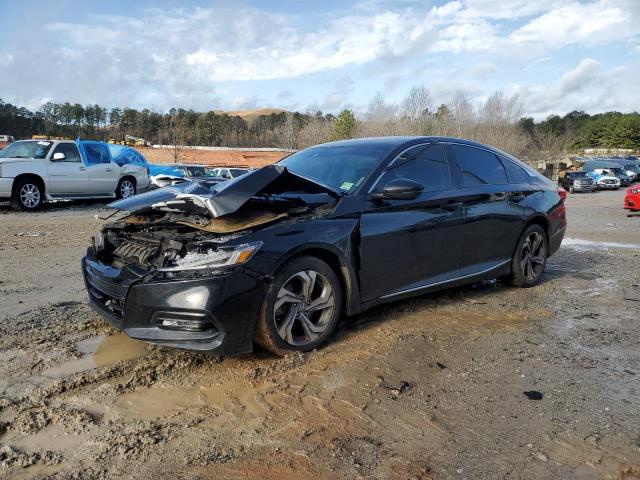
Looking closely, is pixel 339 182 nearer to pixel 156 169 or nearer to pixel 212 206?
pixel 212 206

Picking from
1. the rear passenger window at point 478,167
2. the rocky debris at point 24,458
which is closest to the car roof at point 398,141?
the rear passenger window at point 478,167

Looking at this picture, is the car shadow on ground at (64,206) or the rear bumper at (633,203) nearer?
the car shadow on ground at (64,206)

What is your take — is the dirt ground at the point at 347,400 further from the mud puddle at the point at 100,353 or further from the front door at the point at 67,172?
the front door at the point at 67,172

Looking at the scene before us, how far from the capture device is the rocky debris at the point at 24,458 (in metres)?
2.50

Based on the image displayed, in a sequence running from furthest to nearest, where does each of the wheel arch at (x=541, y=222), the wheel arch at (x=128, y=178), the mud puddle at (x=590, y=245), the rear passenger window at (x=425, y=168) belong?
the wheel arch at (x=128, y=178), the mud puddle at (x=590, y=245), the wheel arch at (x=541, y=222), the rear passenger window at (x=425, y=168)

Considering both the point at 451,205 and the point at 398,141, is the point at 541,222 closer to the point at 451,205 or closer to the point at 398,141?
the point at 451,205

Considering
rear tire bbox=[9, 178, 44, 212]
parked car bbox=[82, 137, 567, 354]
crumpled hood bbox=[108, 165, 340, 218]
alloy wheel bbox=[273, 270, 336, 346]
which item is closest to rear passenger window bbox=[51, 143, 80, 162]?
rear tire bbox=[9, 178, 44, 212]

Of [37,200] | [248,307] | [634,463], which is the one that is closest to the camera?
[634,463]

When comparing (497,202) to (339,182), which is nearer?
(339,182)

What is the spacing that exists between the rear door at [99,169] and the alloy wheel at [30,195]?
132cm

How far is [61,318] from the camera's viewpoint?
459cm

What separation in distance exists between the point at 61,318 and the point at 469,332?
135 inches

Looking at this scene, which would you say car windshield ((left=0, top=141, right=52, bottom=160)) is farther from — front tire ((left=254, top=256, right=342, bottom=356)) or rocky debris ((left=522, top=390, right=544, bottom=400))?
rocky debris ((left=522, top=390, right=544, bottom=400))

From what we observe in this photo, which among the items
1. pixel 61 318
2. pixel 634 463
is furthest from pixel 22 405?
pixel 634 463
